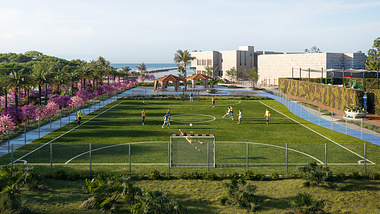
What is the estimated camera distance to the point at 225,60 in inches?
4798

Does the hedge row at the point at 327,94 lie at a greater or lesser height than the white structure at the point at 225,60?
lesser

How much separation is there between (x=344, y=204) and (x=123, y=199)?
395 inches

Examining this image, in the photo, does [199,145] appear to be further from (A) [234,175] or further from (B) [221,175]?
(A) [234,175]

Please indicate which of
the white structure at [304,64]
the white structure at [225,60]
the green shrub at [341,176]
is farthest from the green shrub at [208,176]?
the white structure at [225,60]

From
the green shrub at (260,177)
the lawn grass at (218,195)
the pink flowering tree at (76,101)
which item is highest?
the pink flowering tree at (76,101)

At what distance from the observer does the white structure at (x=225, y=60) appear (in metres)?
118

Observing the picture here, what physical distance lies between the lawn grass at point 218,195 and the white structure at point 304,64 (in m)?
64.1

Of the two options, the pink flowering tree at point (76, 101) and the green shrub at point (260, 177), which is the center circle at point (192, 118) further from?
the green shrub at point (260, 177)

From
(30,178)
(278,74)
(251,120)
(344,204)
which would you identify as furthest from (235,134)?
(278,74)

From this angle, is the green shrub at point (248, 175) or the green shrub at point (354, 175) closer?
the green shrub at point (354, 175)

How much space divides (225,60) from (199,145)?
102766mm

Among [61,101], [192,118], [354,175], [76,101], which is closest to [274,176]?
[354,175]

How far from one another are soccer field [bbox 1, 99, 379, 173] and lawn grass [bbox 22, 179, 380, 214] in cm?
260

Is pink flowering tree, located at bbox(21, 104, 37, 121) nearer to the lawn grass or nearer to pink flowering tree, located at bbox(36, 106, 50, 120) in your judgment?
pink flowering tree, located at bbox(36, 106, 50, 120)
